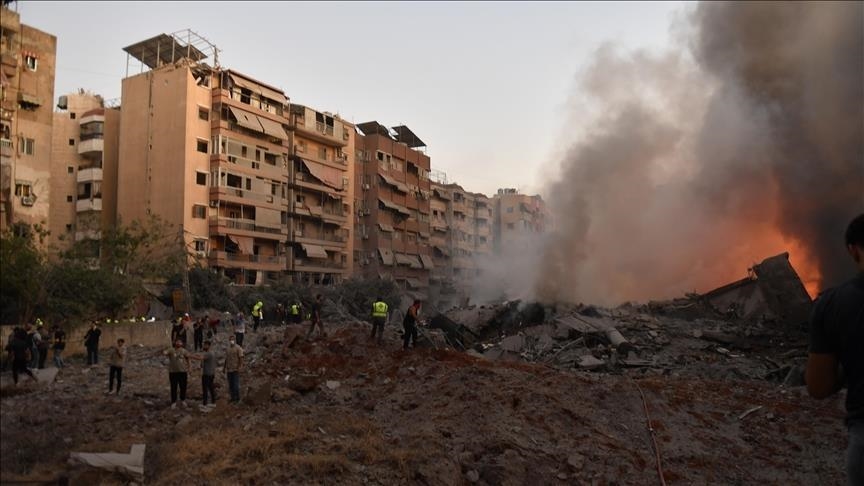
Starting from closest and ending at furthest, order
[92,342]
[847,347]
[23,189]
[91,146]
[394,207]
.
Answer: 1. [847,347]
2. [92,342]
3. [23,189]
4. [91,146]
5. [394,207]

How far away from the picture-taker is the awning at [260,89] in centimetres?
4131

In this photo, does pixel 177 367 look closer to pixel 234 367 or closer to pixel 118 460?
pixel 234 367

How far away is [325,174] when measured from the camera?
48.7 metres

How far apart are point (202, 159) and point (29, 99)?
10.9 metres

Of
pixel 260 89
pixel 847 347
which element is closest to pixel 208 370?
pixel 847 347

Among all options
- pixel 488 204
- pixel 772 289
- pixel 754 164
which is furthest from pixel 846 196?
pixel 488 204

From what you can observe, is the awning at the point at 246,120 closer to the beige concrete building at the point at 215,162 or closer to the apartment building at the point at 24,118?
the beige concrete building at the point at 215,162

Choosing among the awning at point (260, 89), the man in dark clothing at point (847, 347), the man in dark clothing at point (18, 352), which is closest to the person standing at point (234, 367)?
the man in dark clothing at point (18, 352)

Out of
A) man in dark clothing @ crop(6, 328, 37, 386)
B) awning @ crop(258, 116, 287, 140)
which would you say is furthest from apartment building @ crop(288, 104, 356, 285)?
man in dark clothing @ crop(6, 328, 37, 386)

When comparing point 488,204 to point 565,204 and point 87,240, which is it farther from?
point 87,240

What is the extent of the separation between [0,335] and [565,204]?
2995 centimetres

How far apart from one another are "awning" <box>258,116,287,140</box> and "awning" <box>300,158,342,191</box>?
336 cm

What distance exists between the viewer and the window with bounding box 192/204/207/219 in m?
38.4

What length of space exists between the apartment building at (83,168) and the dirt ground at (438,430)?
30646 millimetres
